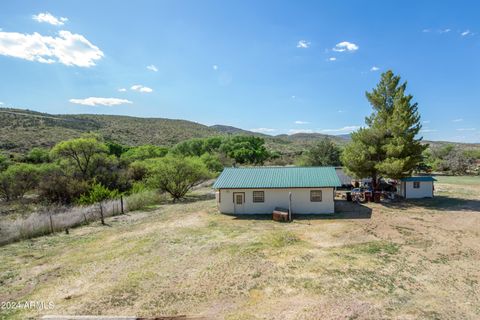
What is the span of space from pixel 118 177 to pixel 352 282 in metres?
28.5

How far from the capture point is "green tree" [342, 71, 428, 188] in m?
21.0

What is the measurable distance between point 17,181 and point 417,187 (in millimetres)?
38457

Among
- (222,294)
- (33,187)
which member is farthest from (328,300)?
(33,187)

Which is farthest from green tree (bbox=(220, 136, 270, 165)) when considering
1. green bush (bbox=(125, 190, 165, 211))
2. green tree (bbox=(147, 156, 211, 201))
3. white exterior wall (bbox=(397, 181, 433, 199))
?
white exterior wall (bbox=(397, 181, 433, 199))

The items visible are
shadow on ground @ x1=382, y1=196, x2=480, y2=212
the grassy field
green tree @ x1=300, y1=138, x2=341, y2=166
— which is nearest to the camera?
the grassy field

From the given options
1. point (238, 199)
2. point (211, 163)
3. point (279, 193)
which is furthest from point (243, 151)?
point (279, 193)

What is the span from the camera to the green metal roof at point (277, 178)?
1803 centimetres

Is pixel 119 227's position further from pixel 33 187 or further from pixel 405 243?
pixel 33 187

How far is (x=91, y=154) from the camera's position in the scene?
32531 millimetres

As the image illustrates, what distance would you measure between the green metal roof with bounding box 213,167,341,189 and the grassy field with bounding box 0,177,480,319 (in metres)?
2.78

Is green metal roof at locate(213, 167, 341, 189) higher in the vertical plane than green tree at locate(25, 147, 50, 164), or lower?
lower

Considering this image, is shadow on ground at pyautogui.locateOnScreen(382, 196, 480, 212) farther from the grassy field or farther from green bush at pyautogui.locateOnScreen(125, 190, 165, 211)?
green bush at pyautogui.locateOnScreen(125, 190, 165, 211)

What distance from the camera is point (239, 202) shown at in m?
18.8

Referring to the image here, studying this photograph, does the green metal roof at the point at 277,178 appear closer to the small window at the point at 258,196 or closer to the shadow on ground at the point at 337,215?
the small window at the point at 258,196
